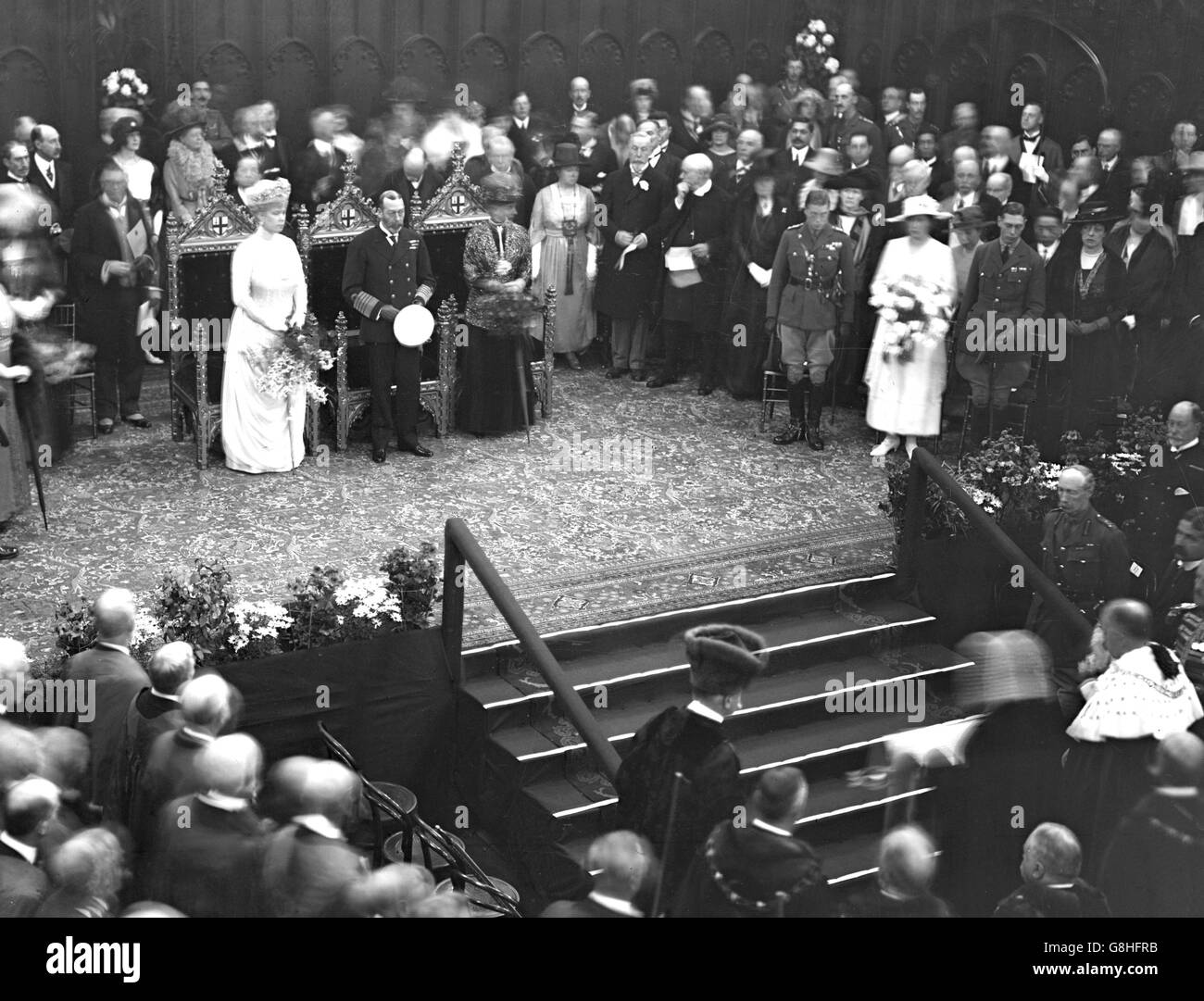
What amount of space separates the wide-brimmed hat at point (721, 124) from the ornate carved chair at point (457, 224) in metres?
2.16

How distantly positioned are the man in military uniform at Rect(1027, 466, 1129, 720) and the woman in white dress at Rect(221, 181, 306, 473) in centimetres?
472

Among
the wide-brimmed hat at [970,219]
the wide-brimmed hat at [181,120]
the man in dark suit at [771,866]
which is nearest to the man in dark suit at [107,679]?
the man in dark suit at [771,866]

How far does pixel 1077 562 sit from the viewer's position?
9.63 meters

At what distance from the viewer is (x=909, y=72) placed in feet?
53.6

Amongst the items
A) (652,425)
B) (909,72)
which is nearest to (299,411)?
(652,425)

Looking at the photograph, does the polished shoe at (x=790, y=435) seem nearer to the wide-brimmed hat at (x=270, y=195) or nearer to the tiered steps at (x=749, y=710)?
the tiered steps at (x=749, y=710)

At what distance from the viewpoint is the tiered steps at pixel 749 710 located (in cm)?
882

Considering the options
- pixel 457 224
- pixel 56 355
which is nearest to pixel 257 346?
pixel 56 355

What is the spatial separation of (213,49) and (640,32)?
3.78m

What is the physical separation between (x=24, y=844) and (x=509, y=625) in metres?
2.91

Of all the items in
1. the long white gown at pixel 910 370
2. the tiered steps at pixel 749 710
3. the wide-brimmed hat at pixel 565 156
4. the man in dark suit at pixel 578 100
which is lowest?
the tiered steps at pixel 749 710

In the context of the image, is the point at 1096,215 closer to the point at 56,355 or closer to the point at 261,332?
the point at 261,332

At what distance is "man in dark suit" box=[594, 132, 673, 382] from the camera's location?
44.4 feet

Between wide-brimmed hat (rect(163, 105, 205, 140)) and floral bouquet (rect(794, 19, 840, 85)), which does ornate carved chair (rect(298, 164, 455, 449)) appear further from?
floral bouquet (rect(794, 19, 840, 85))
